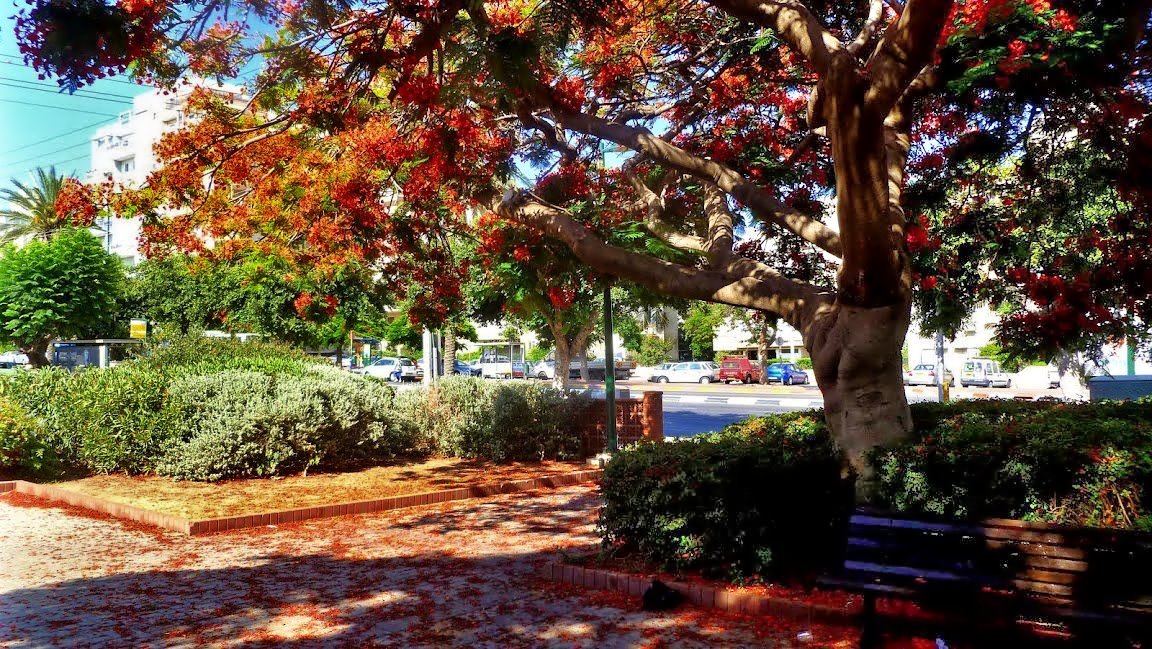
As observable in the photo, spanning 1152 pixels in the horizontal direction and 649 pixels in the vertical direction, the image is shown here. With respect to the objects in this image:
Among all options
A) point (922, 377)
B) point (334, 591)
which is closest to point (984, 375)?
point (922, 377)

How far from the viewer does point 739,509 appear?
594 centimetres

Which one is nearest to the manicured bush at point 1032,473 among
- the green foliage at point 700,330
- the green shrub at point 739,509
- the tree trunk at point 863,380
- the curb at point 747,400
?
the tree trunk at point 863,380

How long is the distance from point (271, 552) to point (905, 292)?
227 inches

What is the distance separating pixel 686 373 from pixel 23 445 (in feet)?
153

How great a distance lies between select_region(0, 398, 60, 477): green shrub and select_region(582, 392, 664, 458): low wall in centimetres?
771

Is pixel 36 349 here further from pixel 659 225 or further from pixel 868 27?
pixel 868 27

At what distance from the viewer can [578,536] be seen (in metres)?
8.28

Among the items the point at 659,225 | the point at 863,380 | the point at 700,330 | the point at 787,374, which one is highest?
the point at 700,330

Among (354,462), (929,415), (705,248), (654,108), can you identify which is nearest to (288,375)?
(354,462)

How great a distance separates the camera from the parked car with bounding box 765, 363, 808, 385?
51156 mm

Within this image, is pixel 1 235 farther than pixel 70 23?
Yes

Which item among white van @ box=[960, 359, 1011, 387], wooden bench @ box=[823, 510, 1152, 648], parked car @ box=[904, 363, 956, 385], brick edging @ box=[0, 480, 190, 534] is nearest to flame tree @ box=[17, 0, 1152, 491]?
wooden bench @ box=[823, 510, 1152, 648]

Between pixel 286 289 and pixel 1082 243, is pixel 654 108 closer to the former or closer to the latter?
pixel 1082 243

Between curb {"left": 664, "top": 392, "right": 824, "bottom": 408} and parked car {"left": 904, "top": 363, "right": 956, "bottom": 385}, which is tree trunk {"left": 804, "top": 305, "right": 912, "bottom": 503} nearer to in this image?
curb {"left": 664, "top": 392, "right": 824, "bottom": 408}
